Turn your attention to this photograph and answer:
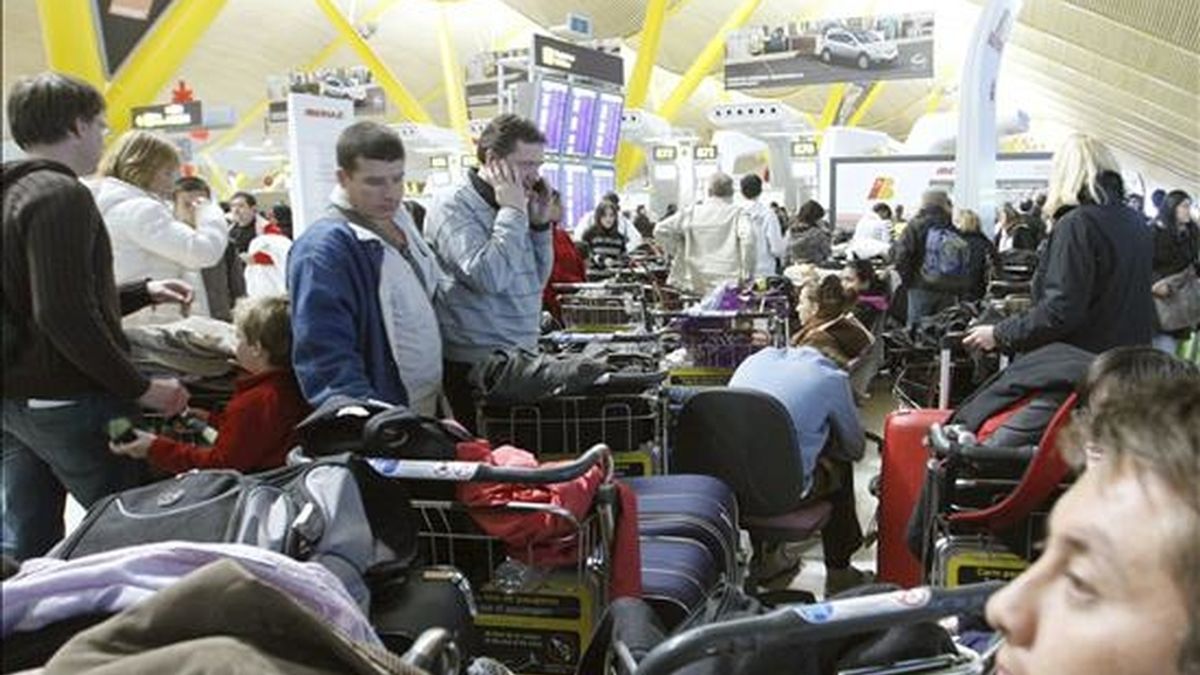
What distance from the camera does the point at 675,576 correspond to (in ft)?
8.36

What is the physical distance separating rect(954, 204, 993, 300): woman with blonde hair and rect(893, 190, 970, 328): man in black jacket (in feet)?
0.36

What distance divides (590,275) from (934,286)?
2.54 metres

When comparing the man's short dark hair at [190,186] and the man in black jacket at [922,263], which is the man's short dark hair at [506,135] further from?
the man in black jacket at [922,263]

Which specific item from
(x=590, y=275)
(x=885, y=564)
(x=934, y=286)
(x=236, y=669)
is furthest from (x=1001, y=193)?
(x=236, y=669)

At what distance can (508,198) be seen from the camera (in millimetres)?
3146

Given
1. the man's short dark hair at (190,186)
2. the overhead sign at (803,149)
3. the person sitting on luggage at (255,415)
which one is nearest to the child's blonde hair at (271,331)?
the person sitting on luggage at (255,415)

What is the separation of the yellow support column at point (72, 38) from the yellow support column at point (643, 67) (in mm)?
11612

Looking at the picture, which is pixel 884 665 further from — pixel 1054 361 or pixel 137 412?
pixel 137 412

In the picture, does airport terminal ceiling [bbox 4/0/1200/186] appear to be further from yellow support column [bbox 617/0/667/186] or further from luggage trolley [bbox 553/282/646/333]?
luggage trolley [bbox 553/282/646/333]

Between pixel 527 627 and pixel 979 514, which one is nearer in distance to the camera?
pixel 527 627

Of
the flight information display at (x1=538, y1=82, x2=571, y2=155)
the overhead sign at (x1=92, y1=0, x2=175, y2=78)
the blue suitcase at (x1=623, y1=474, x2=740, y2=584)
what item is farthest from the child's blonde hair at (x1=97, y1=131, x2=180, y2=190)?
the flight information display at (x1=538, y1=82, x2=571, y2=155)

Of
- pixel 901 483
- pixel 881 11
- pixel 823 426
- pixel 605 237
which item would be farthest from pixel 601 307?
pixel 881 11

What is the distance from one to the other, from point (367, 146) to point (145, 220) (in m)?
1.00

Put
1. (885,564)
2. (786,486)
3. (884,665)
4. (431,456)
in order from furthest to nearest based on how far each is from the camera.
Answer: (885,564) → (786,486) → (431,456) → (884,665)
